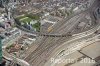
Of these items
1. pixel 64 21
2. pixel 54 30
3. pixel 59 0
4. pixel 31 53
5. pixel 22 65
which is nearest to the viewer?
pixel 22 65

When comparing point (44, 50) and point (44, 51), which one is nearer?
point (44, 51)

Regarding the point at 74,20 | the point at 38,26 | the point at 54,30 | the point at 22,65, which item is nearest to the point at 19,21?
the point at 38,26

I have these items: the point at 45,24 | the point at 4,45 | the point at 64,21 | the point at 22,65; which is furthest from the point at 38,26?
the point at 22,65

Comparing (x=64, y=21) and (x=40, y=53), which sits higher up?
(x=64, y=21)

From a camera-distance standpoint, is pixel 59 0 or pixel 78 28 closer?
pixel 78 28

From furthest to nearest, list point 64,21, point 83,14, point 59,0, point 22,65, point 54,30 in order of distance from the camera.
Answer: point 59,0 < point 83,14 < point 64,21 < point 54,30 < point 22,65

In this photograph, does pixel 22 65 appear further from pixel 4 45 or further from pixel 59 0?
pixel 59 0

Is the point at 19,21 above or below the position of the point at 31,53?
above

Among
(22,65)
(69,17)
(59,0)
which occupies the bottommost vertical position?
(22,65)

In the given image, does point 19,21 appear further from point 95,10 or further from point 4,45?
point 95,10
